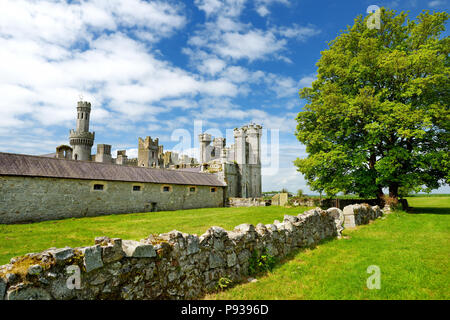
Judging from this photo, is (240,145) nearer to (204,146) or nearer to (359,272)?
(204,146)

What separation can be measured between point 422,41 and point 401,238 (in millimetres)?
18283

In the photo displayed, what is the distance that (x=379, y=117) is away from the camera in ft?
60.9

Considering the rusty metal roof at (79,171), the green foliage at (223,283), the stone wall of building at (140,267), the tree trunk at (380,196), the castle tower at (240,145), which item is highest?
the castle tower at (240,145)

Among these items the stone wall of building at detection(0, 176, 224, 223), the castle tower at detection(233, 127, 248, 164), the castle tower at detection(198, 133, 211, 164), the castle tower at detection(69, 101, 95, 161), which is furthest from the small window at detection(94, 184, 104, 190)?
the castle tower at detection(198, 133, 211, 164)

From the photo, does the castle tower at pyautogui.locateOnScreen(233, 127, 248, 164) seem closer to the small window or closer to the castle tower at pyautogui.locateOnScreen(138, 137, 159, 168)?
the castle tower at pyautogui.locateOnScreen(138, 137, 159, 168)

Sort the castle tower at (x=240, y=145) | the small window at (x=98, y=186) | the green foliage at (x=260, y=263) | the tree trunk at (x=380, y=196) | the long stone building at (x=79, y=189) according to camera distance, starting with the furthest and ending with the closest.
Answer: the castle tower at (x=240, y=145), the small window at (x=98, y=186), the tree trunk at (x=380, y=196), the long stone building at (x=79, y=189), the green foliage at (x=260, y=263)

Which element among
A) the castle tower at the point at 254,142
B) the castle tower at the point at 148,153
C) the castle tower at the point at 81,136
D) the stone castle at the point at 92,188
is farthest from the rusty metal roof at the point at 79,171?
the castle tower at the point at 81,136

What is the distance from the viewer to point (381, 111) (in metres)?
19.2

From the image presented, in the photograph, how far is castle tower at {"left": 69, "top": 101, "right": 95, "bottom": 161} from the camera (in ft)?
181

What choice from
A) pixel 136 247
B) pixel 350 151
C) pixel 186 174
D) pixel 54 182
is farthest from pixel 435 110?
pixel 54 182

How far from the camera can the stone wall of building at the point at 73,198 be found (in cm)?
1788

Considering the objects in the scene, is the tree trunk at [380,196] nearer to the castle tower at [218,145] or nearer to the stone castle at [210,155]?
the stone castle at [210,155]

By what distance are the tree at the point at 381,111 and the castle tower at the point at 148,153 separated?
46.9 meters
